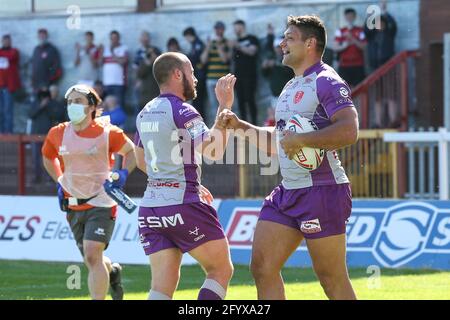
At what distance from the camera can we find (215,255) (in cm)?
931

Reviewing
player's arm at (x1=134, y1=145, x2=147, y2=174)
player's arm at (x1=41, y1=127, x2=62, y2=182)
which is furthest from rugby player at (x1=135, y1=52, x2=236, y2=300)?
player's arm at (x1=41, y1=127, x2=62, y2=182)

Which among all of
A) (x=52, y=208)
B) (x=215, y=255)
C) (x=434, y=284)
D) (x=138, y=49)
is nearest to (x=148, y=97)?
(x=138, y=49)

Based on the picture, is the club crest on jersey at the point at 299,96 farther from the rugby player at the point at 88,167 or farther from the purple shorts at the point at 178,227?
the rugby player at the point at 88,167

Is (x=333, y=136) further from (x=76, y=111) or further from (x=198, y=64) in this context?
(x=198, y=64)

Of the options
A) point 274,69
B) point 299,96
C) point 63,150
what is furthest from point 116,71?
point 299,96

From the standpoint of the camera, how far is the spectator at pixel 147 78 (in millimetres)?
22562

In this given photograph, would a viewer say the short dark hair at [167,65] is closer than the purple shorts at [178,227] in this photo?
No

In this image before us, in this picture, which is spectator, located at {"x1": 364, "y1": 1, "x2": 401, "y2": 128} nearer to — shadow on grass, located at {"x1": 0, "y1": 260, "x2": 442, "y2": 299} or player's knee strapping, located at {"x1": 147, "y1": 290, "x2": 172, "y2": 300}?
shadow on grass, located at {"x1": 0, "y1": 260, "x2": 442, "y2": 299}

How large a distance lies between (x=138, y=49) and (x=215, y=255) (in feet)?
48.6

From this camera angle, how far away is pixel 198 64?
71.9ft

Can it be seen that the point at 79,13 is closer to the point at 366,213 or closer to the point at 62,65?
the point at 62,65

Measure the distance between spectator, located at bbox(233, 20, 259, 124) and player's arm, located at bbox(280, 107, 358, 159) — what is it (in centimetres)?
1300

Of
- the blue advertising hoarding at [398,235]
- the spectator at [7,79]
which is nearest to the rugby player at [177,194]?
the blue advertising hoarding at [398,235]

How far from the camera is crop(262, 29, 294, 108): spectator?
2120 centimetres
